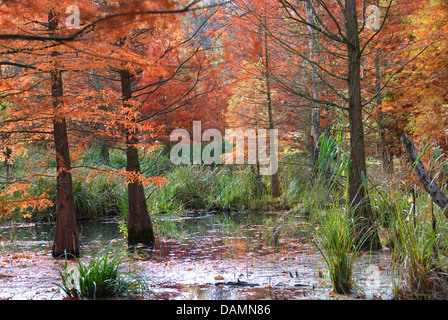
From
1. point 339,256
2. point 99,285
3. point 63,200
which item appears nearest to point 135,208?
point 63,200

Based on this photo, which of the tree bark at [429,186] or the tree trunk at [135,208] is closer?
the tree bark at [429,186]

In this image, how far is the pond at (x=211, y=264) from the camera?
4.52 metres

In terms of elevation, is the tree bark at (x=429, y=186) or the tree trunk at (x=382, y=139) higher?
the tree trunk at (x=382, y=139)

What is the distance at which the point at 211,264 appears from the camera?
20.4 feet

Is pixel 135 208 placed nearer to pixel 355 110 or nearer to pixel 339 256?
pixel 355 110

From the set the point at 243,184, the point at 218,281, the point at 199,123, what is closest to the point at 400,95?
the point at 243,184

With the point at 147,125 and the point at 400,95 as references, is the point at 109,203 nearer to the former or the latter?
the point at 147,125

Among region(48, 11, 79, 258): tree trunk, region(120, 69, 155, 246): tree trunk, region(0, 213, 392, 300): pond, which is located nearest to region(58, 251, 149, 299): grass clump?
region(0, 213, 392, 300): pond

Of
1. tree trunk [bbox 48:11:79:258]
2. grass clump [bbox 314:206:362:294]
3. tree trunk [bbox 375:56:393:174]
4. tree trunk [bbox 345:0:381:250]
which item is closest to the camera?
grass clump [bbox 314:206:362:294]

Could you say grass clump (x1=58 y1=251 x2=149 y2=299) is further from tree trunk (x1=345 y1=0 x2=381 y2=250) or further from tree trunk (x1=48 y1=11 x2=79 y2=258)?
tree trunk (x1=345 y1=0 x2=381 y2=250)

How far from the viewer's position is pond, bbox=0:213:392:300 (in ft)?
14.8

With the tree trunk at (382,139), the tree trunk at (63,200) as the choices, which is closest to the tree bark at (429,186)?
the tree trunk at (382,139)

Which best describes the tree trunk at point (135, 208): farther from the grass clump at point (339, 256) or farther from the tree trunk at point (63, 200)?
the grass clump at point (339, 256)
